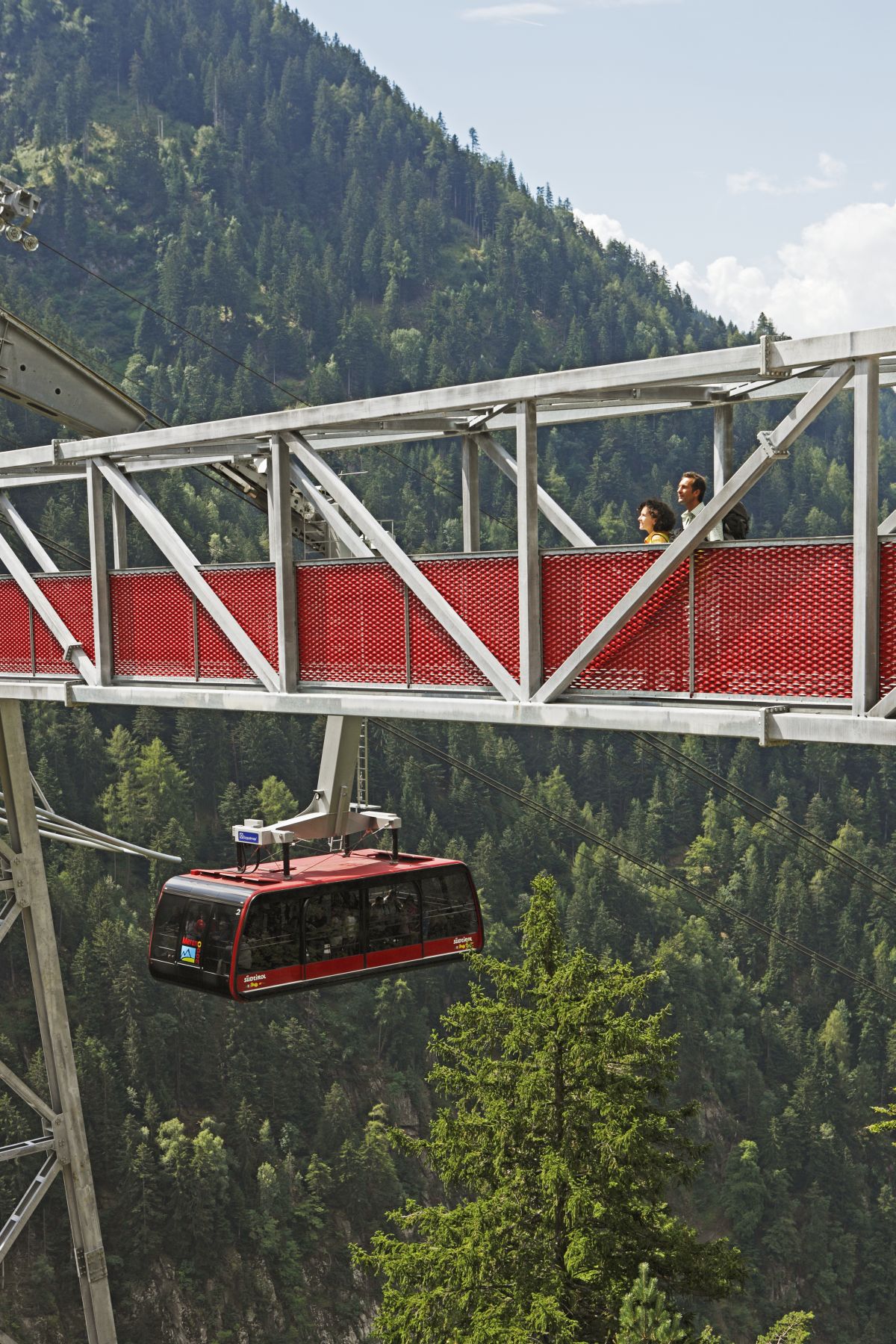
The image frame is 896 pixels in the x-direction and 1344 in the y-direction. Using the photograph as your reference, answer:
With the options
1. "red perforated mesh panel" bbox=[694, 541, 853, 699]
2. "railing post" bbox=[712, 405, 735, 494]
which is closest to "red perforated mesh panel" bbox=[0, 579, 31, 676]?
"railing post" bbox=[712, 405, 735, 494]

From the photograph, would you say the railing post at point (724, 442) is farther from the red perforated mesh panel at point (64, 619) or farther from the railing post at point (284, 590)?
the red perforated mesh panel at point (64, 619)

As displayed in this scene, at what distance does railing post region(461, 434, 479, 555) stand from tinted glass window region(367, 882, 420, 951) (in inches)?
153

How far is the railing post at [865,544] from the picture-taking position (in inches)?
349

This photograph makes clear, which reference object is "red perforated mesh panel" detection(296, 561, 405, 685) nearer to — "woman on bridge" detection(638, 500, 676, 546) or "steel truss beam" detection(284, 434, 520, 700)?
"steel truss beam" detection(284, 434, 520, 700)

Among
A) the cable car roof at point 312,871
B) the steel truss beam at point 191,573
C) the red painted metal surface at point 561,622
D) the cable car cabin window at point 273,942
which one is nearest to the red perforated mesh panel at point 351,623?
the red painted metal surface at point 561,622

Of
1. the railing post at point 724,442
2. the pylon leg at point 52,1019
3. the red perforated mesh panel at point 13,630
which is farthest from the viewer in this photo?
the pylon leg at point 52,1019

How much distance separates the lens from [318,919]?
15.9m

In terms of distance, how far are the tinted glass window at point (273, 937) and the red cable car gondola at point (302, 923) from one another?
0.01 m

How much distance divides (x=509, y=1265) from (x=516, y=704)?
468 inches

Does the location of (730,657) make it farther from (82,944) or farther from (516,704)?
(82,944)

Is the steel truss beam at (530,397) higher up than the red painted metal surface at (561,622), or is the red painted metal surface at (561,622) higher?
the steel truss beam at (530,397)

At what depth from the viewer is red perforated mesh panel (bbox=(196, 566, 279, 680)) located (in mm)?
12805

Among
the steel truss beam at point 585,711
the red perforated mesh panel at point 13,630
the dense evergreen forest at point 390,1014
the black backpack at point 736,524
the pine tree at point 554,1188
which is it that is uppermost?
the black backpack at point 736,524

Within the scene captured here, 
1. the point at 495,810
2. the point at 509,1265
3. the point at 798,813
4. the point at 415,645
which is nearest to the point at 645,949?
the point at 495,810
